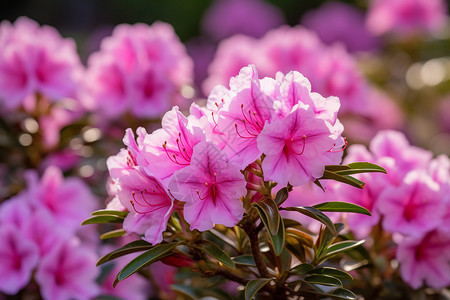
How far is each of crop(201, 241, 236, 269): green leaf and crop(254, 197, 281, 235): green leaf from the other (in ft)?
0.34

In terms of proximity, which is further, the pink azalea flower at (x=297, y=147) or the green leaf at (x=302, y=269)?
the green leaf at (x=302, y=269)

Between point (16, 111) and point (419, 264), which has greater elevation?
point (419, 264)

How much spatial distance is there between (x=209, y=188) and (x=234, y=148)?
0.08m

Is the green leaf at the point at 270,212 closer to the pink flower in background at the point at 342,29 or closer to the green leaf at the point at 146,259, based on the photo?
the green leaf at the point at 146,259

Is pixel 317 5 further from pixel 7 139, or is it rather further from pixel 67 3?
pixel 7 139

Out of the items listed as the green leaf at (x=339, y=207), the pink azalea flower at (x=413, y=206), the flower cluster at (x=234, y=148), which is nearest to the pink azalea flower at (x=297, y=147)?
the flower cluster at (x=234, y=148)

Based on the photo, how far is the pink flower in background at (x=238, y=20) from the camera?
412 centimetres

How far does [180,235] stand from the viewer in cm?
112

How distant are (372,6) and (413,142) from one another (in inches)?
30.9

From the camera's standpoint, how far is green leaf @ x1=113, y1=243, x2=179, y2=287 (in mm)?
1047

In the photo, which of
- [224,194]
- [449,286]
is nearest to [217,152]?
[224,194]

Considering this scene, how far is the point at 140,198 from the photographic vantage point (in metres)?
1.06

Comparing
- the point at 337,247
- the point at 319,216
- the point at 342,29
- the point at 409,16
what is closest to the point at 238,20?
the point at 342,29

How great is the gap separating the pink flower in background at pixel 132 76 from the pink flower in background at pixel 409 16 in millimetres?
1394
